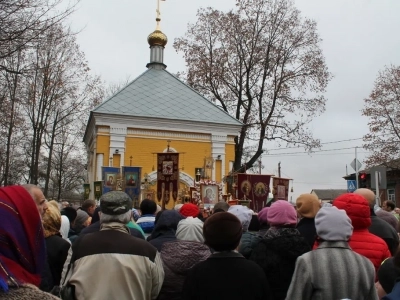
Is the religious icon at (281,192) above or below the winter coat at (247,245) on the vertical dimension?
above

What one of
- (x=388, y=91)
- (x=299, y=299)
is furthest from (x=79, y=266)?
(x=388, y=91)

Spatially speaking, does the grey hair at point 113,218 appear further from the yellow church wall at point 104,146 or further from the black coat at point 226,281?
the yellow church wall at point 104,146

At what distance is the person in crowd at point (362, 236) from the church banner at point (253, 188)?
11.1 meters

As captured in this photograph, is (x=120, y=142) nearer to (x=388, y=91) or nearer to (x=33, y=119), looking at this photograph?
(x=33, y=119)

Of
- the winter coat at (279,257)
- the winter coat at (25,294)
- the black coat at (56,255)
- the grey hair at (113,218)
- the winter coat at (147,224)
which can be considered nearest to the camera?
the winter coat at (25,294)

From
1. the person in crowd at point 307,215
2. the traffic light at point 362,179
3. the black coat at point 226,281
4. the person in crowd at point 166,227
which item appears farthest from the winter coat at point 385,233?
the traffic light at point 362,179

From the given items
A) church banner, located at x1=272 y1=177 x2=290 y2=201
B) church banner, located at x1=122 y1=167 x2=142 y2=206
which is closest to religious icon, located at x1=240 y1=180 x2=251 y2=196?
church banner, located at x1=272 y1=177 x2=290 y2=201

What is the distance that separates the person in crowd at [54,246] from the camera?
4410mm

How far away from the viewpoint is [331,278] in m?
3.26

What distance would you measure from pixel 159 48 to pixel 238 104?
617 centimetres

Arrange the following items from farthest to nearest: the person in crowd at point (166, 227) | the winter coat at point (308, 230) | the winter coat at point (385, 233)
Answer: the winter coat at point (385, 233) → the winter coat at point (308, 230) → the person in crowd at point (166, 227)

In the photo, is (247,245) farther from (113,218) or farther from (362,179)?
(362,179)

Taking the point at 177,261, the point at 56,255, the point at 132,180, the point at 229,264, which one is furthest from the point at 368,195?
the point at 132,180

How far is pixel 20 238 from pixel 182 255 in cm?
244
